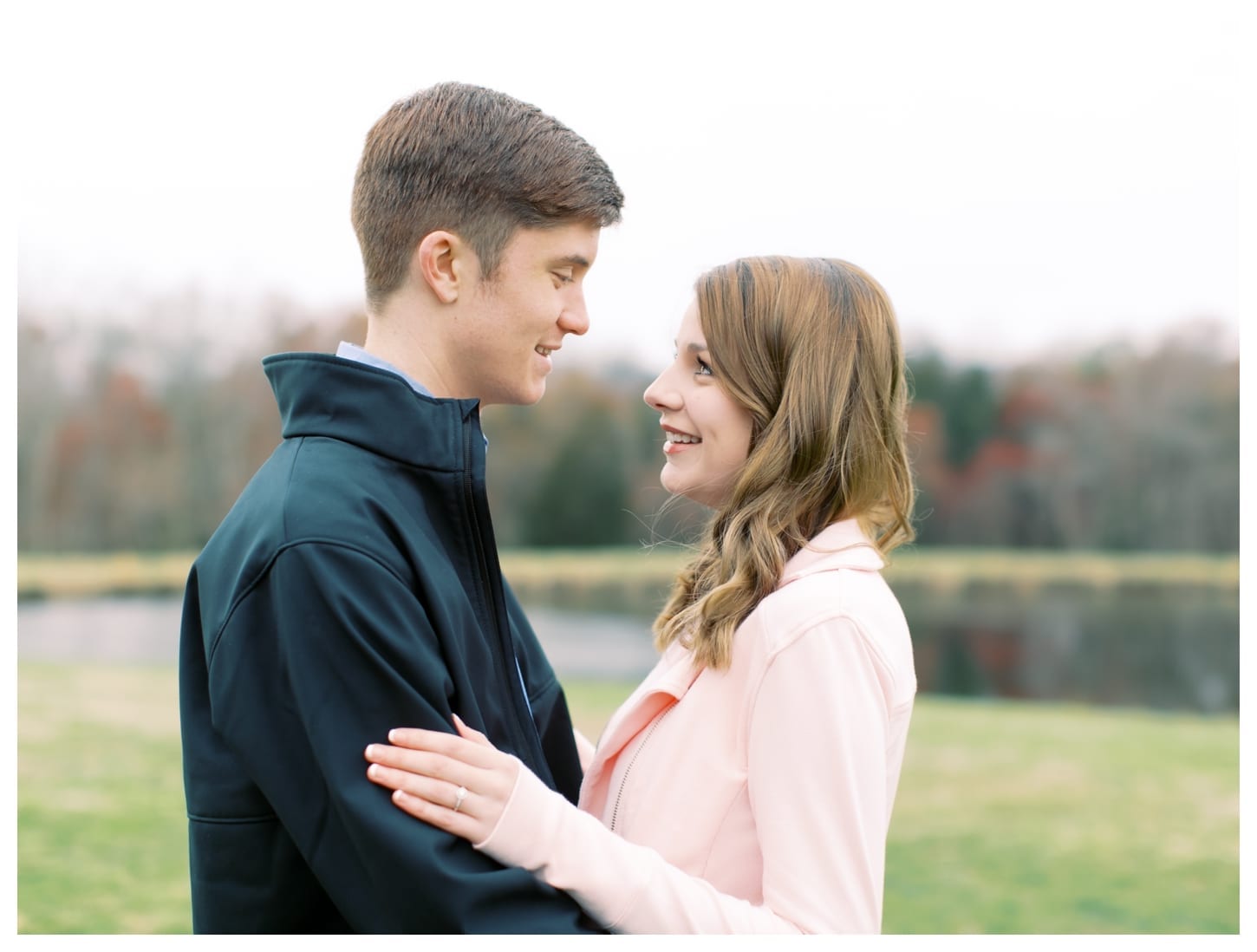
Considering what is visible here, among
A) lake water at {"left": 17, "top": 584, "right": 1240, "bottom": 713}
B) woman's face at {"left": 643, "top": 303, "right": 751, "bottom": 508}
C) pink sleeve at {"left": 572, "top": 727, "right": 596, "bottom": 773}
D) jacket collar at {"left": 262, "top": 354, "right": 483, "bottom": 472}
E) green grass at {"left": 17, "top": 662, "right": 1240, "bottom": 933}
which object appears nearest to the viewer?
jacket collar at {"left": 262, "top": 354, "right": 483, "bottom": 472}

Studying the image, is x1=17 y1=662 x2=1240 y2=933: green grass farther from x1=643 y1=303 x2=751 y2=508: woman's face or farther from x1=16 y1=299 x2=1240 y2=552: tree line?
x1=16 y1=299 x2=1240 y2=552: tree line

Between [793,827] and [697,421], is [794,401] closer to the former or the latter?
[697,421]

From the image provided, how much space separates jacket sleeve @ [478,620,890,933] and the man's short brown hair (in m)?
0.88

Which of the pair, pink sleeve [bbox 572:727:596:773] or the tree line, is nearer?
pink sleeve [bbox 572:727:596:773]

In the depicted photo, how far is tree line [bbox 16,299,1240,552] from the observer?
2095 cm

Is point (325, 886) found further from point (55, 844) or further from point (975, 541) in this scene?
point (975, 541)

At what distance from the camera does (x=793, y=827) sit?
1838mm

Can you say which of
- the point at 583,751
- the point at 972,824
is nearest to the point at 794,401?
the point at 583,751

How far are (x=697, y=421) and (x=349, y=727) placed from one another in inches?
33.8

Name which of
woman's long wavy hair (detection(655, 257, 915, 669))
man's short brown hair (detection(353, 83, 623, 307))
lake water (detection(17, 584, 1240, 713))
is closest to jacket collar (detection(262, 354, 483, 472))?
man's short brown hair (detection(353, 83, 623, 307))

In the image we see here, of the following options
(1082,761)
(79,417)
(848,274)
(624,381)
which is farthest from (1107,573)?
(848,274)

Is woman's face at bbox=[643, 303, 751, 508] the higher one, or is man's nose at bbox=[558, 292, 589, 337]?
man's nose at bbox=[558, 292, 589, 337]

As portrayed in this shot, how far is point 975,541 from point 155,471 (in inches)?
602

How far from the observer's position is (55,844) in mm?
5820
